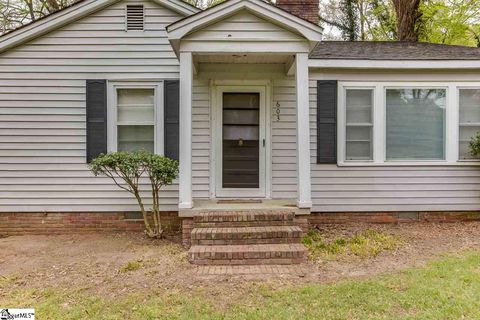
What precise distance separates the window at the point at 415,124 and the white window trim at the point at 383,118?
3.6 inches

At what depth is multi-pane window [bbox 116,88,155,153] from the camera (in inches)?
235

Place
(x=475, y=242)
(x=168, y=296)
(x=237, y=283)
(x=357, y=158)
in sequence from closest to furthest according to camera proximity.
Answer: (x=168, y=296), (x=237, y=283), (x=475, y=242), (x=357, y=158)

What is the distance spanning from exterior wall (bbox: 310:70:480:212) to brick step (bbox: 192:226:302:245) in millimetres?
1798

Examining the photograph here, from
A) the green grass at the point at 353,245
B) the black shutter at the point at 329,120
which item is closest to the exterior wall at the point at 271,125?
the black shutter at the point at 329,120

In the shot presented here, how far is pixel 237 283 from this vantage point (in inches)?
142

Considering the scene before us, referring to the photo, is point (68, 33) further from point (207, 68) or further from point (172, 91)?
point (207, 68)

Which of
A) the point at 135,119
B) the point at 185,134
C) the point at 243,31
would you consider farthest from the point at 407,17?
the point at 185,134

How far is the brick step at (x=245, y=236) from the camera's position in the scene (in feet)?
14.7

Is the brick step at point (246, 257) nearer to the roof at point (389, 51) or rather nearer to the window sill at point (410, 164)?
the window sill at point (410, 164)

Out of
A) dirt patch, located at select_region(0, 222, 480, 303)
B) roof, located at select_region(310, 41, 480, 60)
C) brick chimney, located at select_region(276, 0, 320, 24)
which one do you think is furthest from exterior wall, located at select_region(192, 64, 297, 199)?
brick chimney, located at select_region(276, 0, 320, 24)

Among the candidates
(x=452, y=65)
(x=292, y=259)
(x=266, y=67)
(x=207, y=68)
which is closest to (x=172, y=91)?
(x=207, y=68)

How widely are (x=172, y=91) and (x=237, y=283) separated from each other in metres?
3.60

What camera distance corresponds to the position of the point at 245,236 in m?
4.51

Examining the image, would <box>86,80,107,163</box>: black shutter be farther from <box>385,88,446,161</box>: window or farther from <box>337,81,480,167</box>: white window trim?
<box>385,88,446,161</box>: window
